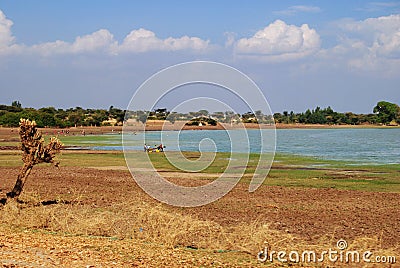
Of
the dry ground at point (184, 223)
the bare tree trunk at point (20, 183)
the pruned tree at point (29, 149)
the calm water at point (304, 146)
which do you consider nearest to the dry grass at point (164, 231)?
the dry ground at point (184, 223)

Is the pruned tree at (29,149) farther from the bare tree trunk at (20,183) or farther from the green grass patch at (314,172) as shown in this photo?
the green grass patch at (314,172)

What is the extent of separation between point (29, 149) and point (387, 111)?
16891 centimetres

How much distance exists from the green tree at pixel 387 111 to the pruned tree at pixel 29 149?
545 ft

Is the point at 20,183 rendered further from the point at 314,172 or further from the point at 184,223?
the point at 314,172

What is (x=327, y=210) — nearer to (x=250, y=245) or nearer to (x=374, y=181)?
(x=250, y=245)

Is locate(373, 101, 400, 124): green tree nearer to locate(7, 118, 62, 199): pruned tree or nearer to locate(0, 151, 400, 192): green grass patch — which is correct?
locate(0, 151, 400, 192): green grass patch

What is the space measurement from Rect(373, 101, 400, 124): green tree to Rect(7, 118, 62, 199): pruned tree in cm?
16623

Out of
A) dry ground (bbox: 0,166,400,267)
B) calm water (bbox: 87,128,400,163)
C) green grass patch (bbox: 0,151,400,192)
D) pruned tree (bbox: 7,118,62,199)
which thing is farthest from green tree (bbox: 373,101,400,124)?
pruned tree (bbox: 7,118,62,199)

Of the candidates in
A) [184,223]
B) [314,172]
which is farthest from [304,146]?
[184,223]

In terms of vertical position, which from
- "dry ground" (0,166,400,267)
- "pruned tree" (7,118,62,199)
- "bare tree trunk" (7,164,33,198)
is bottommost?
"dry ground" (0,166,400,267)

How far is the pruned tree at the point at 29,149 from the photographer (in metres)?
14.6

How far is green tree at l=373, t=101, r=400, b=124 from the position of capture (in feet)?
559

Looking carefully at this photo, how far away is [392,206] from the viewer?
711 inches

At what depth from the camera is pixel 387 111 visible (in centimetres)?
17212
